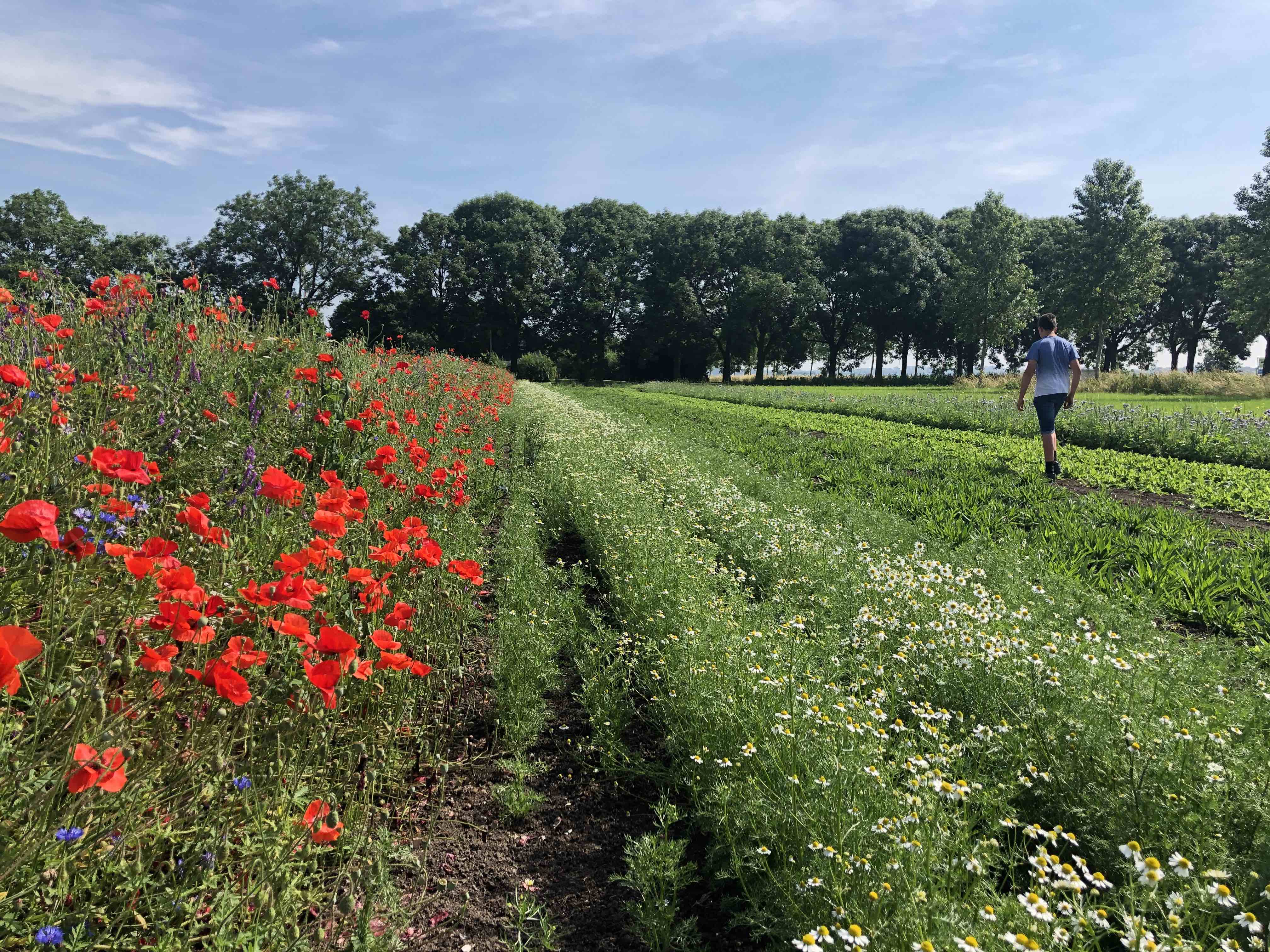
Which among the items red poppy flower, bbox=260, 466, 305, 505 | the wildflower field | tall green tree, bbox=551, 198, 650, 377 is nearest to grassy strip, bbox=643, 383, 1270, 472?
the wildflower field

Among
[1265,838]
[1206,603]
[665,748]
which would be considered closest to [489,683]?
[665,748]

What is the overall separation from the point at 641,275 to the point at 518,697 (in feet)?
168

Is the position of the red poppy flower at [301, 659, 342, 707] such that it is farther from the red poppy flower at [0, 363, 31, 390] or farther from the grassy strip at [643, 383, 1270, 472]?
the grassy strip at [643, 383, 1270, 472]

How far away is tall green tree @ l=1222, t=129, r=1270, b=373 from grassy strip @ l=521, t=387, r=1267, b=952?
36.9 metres

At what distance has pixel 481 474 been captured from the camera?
7.68 m

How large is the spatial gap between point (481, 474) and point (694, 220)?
146 feet

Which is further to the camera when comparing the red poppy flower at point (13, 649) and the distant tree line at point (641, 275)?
the distant tree line at point (641, 275)

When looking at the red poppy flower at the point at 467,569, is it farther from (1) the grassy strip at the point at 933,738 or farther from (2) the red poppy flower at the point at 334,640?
(1) the grassy strip at the point at 933,738

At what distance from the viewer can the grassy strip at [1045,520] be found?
181 inches

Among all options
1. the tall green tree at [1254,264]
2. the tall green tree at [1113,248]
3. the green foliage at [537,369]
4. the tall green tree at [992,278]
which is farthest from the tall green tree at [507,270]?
the tall green tree at [1254,264]

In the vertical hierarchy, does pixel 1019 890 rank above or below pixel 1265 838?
below

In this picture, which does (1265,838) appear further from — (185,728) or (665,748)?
(185,728)

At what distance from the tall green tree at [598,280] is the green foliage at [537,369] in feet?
28.8

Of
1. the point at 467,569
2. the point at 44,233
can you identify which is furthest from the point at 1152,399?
the point at 44,233
